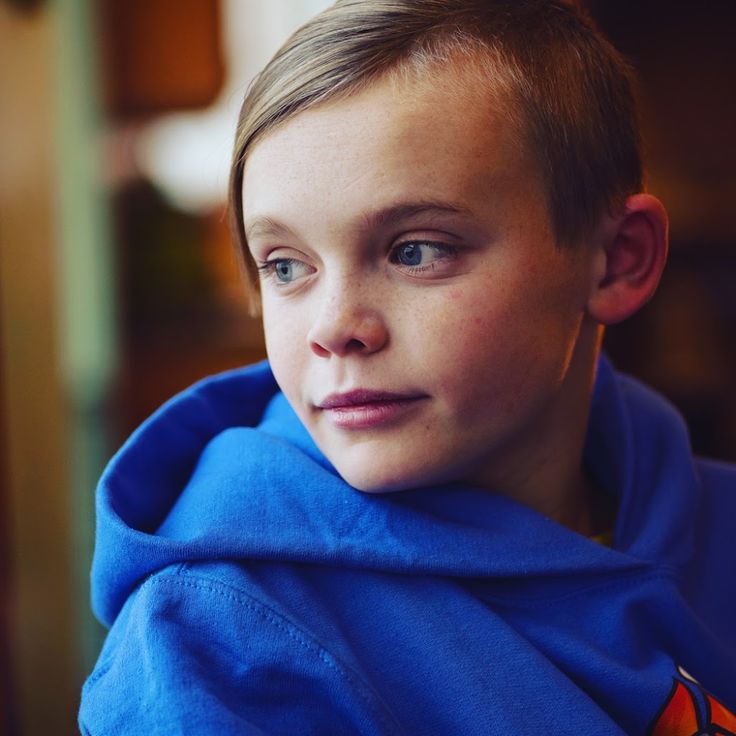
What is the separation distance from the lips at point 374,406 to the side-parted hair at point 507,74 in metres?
0.20

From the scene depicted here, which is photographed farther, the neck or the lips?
the neck

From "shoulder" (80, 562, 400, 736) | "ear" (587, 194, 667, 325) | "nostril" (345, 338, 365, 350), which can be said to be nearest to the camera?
"shoulder" (80, 562, 400, 736)

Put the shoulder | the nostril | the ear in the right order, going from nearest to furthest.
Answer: the shoulder
the nostril
the ear

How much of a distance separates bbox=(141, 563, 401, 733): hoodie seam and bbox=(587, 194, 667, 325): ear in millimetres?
416

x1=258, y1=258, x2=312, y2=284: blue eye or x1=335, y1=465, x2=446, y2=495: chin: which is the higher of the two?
x1=258, y1=258, x2=312, y2=284: blue eye

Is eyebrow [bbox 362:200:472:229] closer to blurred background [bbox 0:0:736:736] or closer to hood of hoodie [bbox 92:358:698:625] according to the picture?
hood of hoodie [bbox 92:358:698:625]

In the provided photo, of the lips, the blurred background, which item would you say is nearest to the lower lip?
the lips

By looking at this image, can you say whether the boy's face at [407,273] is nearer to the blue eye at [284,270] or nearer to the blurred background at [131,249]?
the blue eye at [284,270]

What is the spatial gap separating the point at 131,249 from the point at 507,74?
2.66 metres

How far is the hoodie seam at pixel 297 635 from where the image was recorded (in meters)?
0.70

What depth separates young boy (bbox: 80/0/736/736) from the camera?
28.6 inches

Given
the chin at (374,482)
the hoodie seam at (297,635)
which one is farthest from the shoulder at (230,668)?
the chin at (374,482)

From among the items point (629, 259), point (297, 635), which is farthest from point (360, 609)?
point (629, 259)

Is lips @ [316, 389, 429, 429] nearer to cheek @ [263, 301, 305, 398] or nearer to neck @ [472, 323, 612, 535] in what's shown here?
cheek @ [263, 301, 305, 398]
